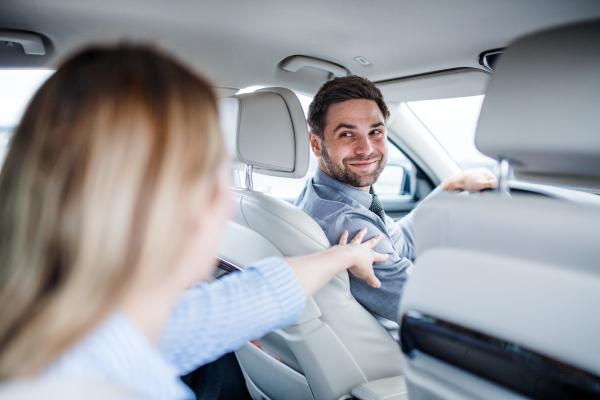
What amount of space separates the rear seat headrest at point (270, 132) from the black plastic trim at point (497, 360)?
3.06ft

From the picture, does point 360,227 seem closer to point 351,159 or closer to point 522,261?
point 351,159

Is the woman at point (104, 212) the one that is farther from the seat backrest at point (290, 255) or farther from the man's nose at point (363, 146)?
the man's nose at point (363, 146)

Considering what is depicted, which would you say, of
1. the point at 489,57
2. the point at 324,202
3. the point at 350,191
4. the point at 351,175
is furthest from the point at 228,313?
the point at 489,57

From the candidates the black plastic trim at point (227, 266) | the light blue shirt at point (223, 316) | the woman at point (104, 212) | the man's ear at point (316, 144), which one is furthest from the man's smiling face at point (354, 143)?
the woman at point (104, 212)

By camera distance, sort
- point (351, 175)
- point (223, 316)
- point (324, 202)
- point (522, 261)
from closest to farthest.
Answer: point (522, 261) → point (223, 316) → point (324, 202) → point (351, 175)

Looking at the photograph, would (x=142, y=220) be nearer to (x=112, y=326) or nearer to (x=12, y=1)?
(x=112, y=326)

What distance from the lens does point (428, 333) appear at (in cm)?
97

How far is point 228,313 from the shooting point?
94 cm

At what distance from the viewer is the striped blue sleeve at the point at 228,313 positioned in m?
0.91

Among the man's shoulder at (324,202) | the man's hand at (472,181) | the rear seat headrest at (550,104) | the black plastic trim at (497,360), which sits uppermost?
the rear seat headrest at (550,104)

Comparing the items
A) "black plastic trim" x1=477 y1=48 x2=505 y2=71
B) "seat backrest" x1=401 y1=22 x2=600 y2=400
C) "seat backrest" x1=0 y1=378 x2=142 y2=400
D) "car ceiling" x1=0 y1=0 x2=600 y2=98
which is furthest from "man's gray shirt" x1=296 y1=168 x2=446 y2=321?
"seat backrest" x1=0 y1=378 x2=142 y2=400

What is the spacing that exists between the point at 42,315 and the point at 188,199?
23cm

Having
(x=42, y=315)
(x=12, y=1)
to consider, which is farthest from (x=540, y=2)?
(x=12, y=1)

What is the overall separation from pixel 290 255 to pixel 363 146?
32.4 inches
